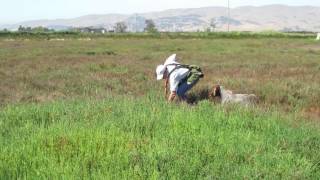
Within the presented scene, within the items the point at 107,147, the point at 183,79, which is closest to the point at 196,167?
the point at 107,147

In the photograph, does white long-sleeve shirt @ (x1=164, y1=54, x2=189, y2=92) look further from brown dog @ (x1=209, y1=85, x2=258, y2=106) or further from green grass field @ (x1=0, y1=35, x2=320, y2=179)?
brown dog @ (x1=209, y1=85, x2=258, y2=106)

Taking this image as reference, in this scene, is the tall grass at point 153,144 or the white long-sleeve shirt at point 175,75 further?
the white long-sleeve shirt at point 175,75

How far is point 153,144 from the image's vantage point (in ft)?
20.9

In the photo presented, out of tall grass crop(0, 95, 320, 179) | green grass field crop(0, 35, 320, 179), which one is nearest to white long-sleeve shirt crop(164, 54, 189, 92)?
green grass field crop(0, 35, 320, 179)

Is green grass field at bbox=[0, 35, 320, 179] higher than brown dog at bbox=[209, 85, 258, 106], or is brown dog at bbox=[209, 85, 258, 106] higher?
green grass field at bbox=[0, 35, 320, 179]

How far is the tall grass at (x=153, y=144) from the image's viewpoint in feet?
17.8

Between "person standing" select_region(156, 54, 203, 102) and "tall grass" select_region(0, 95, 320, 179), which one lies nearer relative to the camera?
"tall grass" select_region(0, 95, 320, 179)

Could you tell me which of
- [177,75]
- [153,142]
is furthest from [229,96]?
[153,142]

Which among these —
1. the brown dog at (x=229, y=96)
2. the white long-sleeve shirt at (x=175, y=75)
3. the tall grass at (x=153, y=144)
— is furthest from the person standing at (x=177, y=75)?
the tall grass at (x=153, y=144)

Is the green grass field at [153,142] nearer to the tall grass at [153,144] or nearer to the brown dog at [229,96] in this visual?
the tall grass at [153,144]

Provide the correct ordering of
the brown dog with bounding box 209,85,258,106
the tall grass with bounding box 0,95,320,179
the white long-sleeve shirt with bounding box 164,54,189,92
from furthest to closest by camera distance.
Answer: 1. the brown dog with bounding box 209,85,258,106
2. the white long-sleeve shirt with bounding box 164,54,189,92
3. the tall grass with bounding box 0,95,320,179

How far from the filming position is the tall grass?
214 inches

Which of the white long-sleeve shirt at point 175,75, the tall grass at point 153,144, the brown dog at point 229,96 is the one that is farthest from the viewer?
the brown dog at point 229,96

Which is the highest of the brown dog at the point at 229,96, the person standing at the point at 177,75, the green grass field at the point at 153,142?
the person standing at the point at 177,75
